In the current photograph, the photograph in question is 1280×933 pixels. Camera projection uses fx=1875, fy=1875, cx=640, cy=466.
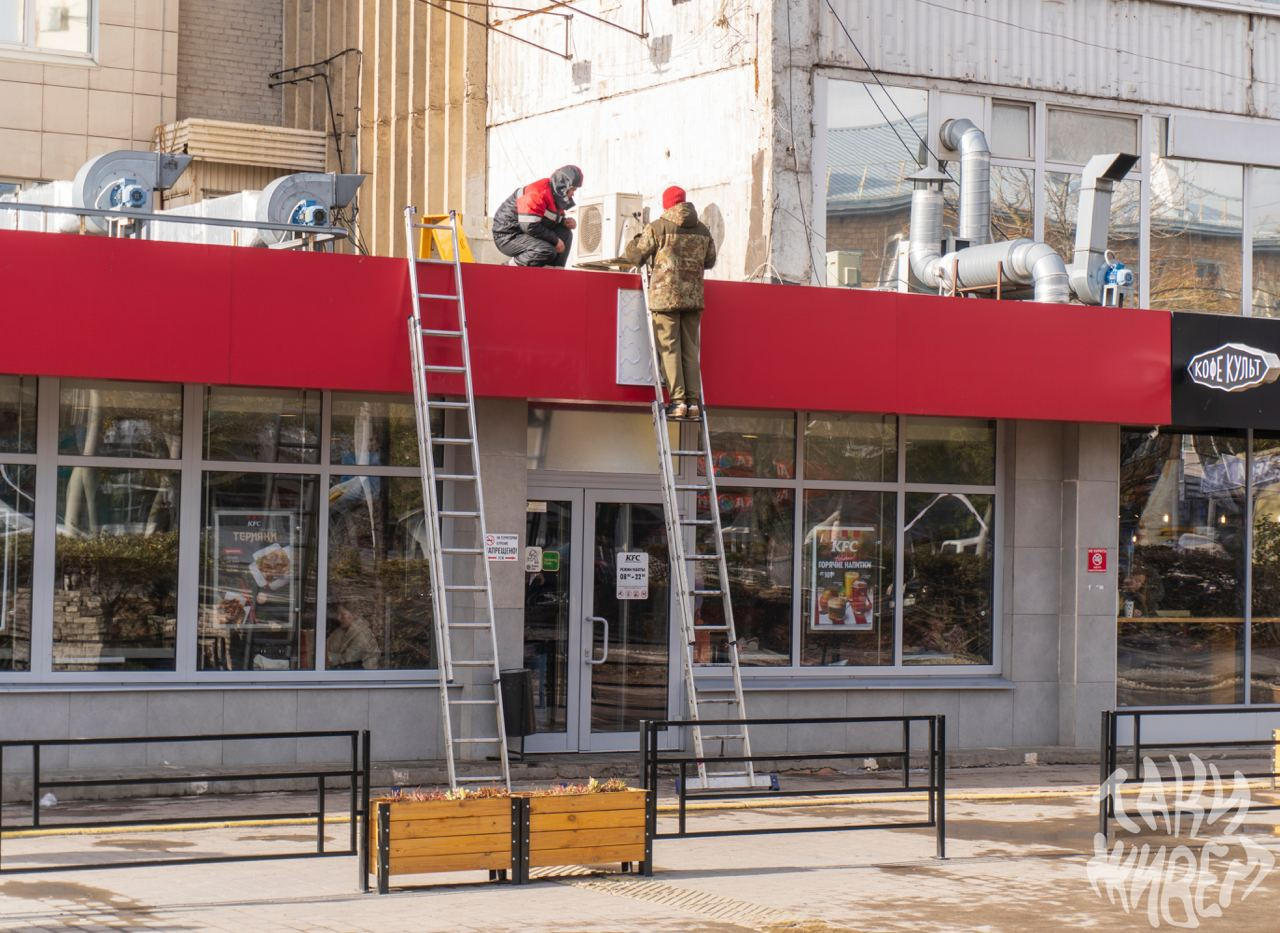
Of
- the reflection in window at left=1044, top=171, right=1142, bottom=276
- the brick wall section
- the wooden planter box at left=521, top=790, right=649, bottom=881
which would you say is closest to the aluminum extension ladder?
the wooden planter box at left=521, top=790, right=649, bottom=881

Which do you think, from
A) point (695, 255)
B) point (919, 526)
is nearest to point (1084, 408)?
point (919, 526)

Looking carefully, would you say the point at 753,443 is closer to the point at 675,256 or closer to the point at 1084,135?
the point at 675,256

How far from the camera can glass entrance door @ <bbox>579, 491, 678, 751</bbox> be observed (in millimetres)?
16656

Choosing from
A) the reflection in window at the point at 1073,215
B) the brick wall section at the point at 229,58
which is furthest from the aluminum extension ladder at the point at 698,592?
the brick wall section at the point at 229,58

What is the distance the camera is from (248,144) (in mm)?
22969

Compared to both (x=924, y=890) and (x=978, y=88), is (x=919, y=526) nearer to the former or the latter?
(x=978, y=88)

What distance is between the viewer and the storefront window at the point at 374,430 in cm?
1587

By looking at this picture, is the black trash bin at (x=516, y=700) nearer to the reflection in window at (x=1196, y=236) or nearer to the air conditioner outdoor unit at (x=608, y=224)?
the air conditioner outdoor unit at (x=608, y=224)

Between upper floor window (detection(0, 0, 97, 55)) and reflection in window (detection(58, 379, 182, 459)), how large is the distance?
9463mm

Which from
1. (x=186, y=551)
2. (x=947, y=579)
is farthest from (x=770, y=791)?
(x=947, y=579)

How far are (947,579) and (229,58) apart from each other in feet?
40.2

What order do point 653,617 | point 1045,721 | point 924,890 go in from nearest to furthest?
point 924,890
point 653,617
point 1045,721

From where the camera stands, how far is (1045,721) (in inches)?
711

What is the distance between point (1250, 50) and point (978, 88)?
11.1 ft
